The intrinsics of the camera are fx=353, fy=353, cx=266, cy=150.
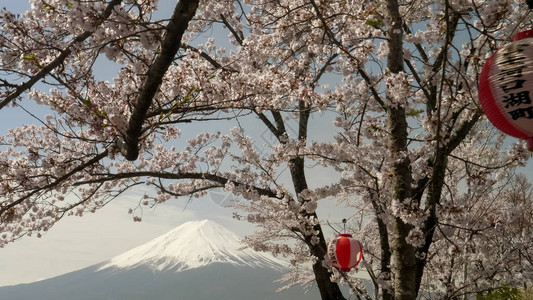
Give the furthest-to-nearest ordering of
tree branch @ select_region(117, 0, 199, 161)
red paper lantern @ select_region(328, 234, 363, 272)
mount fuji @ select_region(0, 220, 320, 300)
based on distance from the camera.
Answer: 1. mount fuji @ select_region(0, 220, 320, 300)
2. red paper lantern @ select_region(328, 234, 363, 272)
3. tree branch @ select_region(117, 0, 199, 161)

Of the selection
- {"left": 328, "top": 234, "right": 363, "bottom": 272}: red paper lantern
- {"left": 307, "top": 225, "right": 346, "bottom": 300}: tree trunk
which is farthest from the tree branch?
{"left": 307, "top": 225, "right": 346, "bottom": 300}: tree trunk

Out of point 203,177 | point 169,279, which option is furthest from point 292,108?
point 169,279

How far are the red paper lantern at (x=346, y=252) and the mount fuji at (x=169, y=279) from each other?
135 meters

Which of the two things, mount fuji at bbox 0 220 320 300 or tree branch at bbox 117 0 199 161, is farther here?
mount fuji at bbox 0 220 320 300

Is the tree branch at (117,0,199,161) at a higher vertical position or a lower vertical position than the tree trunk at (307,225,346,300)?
higher

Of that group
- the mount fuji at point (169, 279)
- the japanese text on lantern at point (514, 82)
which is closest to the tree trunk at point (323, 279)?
the japanese text on lantern at point (514, 82)

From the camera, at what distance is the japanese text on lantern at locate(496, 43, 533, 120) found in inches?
91.6

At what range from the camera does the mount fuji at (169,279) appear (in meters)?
152

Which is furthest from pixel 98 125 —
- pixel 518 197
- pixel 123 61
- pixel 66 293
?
pixel 66 293

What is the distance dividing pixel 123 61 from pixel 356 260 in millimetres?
4454

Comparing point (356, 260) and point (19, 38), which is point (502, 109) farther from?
point (19, 38)

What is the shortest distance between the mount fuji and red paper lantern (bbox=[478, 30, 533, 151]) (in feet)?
453

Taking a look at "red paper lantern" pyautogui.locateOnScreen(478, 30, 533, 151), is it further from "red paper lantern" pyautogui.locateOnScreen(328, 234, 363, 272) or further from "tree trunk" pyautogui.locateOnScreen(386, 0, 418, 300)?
"red paper lantern" pyautogui.locateOnScreen(328, 234, 363, 272)

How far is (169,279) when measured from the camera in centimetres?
17575
